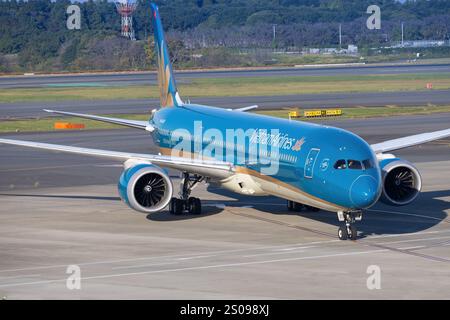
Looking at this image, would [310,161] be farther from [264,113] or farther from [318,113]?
[264,113]

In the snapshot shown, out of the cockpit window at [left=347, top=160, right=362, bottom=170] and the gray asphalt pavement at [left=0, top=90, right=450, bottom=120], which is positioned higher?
the cockpit window at [left=347, top=160, right=362, bottom=170]

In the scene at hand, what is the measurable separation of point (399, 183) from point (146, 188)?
9.15 m

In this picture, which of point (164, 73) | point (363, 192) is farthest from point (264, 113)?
point (363, 192)

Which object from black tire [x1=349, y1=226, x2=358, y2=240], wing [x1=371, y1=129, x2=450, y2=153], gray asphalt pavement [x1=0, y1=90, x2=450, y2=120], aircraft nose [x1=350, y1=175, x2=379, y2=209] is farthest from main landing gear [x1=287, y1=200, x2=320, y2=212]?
gray asphalt pavement [x1=0, y1=90, x2=450, y2=120]

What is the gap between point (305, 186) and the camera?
3216 centimetres

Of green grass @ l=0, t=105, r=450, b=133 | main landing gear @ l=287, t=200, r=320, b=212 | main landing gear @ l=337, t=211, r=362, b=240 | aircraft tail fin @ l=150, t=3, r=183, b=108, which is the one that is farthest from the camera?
green grass @ l=0, t=105, r=450, b=133

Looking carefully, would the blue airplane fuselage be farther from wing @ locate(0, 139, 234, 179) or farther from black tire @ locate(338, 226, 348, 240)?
black tire @ locate(338, 226, 348, 240)

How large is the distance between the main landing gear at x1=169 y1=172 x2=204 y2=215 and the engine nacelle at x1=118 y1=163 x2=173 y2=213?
2919 millimetres

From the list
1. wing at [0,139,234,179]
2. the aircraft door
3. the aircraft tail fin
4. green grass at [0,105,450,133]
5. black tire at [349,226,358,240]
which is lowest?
green grass at [0,105,450,133]

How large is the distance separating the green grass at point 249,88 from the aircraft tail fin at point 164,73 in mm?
61762

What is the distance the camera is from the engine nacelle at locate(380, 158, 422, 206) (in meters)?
35.2

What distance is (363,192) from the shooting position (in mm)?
30031

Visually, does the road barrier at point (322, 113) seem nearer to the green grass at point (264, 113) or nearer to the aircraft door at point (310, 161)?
the green grass at point (264, 113)
